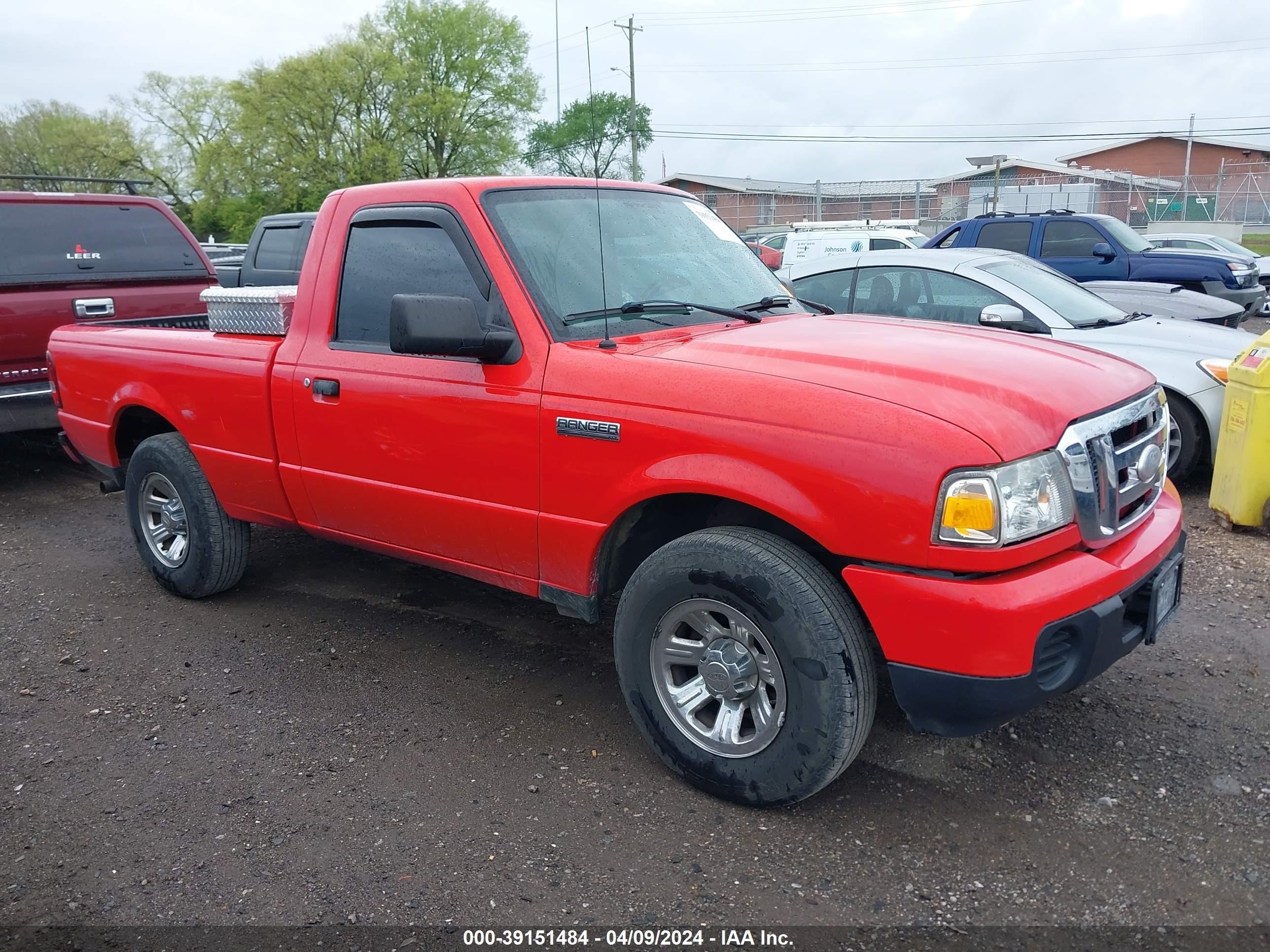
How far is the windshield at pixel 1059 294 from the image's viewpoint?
266 inches

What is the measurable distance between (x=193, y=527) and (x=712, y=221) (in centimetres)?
289

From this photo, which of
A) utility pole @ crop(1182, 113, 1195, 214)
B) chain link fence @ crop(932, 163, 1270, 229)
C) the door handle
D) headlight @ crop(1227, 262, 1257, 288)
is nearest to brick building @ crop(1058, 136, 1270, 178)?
utility pole @ crop(1182, 113, 1195, 214)

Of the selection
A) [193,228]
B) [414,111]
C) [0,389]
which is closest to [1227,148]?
[414,111]

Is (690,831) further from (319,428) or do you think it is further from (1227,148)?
(1227,148)

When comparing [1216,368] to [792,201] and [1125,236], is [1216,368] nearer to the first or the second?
[1125,236]

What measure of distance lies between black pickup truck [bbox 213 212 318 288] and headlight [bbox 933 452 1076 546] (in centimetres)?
752

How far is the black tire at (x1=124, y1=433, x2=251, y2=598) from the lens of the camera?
4773 mm

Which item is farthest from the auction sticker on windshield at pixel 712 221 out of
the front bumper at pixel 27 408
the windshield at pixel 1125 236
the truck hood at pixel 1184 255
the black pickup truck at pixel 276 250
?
the truck hood at pixel 1184 255

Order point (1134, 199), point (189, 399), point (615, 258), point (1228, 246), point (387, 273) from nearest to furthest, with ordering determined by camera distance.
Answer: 1. point (615, 258)
2. point (387, 273)
3. point (189, 399)
4. point (1228, 246)
5. point (1134, 199)

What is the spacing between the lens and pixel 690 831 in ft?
9.87

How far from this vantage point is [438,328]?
3.17 m

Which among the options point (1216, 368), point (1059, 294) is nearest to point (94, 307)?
point (1059, 294)

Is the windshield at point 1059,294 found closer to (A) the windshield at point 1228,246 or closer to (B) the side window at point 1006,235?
(B) the side window at point 1006,235

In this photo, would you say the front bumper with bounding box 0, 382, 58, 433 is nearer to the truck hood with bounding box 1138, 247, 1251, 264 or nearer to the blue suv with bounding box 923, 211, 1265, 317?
the blue suv with bounding box 923, 211, 1265, 317
